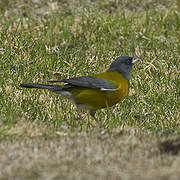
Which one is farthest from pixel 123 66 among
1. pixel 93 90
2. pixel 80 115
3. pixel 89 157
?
pixel 89 157

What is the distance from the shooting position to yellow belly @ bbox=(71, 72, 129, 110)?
6664 millimetres

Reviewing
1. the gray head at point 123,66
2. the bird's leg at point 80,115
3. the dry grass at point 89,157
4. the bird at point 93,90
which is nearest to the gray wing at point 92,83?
the bird at point 93,90

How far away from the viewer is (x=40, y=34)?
33.0ft

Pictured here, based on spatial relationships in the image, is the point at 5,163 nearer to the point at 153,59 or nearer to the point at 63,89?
the point at 63,89

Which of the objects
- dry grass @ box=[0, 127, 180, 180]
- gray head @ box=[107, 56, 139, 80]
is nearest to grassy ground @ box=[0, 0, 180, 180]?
dry grass @ box=[0, 127, 180, 180]

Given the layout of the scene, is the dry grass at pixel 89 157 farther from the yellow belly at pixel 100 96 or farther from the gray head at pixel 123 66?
the gray head at pixel 123 66

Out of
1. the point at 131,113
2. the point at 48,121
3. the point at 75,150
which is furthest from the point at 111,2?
the point at 75,150

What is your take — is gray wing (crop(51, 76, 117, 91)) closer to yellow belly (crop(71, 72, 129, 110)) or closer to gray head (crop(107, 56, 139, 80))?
yellow belly (crop(71, 72, 129, 110))

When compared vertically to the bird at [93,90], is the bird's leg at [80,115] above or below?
below

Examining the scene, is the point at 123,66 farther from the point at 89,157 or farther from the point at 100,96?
the point at 89,157

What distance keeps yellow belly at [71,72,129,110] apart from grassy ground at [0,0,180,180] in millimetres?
223

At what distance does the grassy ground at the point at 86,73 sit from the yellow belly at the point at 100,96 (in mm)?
223

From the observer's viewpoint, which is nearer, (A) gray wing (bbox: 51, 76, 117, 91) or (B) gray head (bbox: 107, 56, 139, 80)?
(A) gray wing (bbox: 51, 76, 117, 91)

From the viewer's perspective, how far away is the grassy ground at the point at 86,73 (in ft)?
14.6
